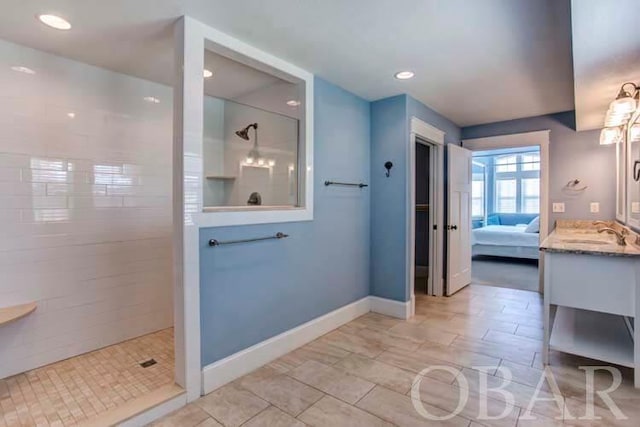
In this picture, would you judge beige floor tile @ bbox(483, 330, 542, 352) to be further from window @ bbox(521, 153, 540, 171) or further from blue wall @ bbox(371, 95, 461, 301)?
window @ bbox(521, 153, 540, 171)

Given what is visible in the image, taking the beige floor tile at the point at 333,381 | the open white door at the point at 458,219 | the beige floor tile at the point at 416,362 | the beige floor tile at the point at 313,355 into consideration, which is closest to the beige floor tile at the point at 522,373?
the beige floor tile at the point at 416,362

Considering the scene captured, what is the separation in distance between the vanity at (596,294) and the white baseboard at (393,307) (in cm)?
121

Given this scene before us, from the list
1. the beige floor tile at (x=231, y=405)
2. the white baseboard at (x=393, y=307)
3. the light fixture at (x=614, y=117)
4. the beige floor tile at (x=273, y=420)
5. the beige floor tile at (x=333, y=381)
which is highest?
the light fixture at (x=614, y=117)

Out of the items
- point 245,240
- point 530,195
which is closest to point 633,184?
point 245,240

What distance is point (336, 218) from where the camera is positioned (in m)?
3.14

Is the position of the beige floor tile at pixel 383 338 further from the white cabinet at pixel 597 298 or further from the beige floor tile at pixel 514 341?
the white cabinet at pixel 597 298

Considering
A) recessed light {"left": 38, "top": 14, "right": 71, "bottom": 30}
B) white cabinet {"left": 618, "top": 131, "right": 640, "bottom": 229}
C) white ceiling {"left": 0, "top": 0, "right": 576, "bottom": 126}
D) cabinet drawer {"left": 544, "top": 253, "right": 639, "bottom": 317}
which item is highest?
white ceiling {"left": 0, "top": 0, "right": 576, "bottom": 126}

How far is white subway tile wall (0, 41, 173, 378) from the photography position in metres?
2.24

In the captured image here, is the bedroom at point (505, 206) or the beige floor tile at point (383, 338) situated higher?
the bedroom at point (505, 206)

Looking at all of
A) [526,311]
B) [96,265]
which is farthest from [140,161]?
[526,311]

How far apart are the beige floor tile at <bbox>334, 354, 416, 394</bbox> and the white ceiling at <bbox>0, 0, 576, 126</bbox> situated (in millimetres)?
2244

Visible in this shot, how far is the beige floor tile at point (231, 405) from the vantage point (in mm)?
1820

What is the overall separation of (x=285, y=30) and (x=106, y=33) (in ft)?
3.62

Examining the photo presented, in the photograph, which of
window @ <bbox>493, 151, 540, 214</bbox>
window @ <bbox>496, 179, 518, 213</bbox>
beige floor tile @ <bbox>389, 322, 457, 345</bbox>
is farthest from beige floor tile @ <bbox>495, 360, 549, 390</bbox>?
window @ <bbox>496, 179, 518, 213</bbox>
